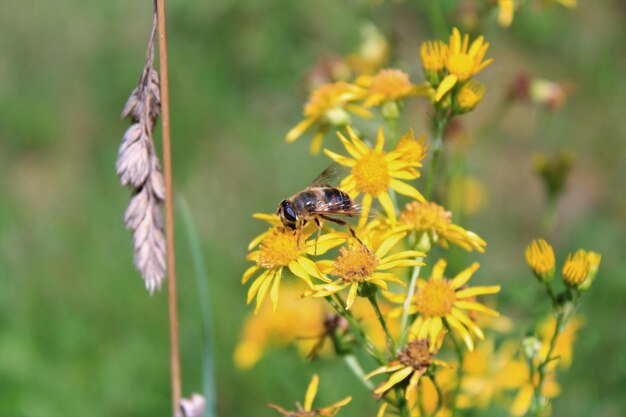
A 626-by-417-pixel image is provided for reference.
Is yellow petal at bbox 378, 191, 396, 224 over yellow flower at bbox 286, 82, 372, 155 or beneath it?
beneath

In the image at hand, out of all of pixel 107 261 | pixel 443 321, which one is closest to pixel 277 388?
pixel 107 261

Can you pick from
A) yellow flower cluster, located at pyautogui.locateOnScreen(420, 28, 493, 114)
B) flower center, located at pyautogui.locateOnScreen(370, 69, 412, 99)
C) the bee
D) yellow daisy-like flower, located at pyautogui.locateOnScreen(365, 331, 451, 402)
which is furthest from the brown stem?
flower center, located at pyautogui.locateOnScreen(370, 69, 412, 99)

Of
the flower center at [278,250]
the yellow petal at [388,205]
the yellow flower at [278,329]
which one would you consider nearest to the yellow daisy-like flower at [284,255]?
the flower center at [278,250]

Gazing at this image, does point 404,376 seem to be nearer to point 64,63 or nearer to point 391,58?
point 391,58

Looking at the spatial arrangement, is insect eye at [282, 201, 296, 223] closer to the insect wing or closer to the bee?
the bee

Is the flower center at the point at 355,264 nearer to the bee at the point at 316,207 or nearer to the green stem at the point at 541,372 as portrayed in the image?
the bee at the point at 316,207

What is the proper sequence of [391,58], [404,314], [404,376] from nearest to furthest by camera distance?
[404,376] < [404,314] < [391,58]

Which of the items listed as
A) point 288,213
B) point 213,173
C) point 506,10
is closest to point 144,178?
point 288,213
